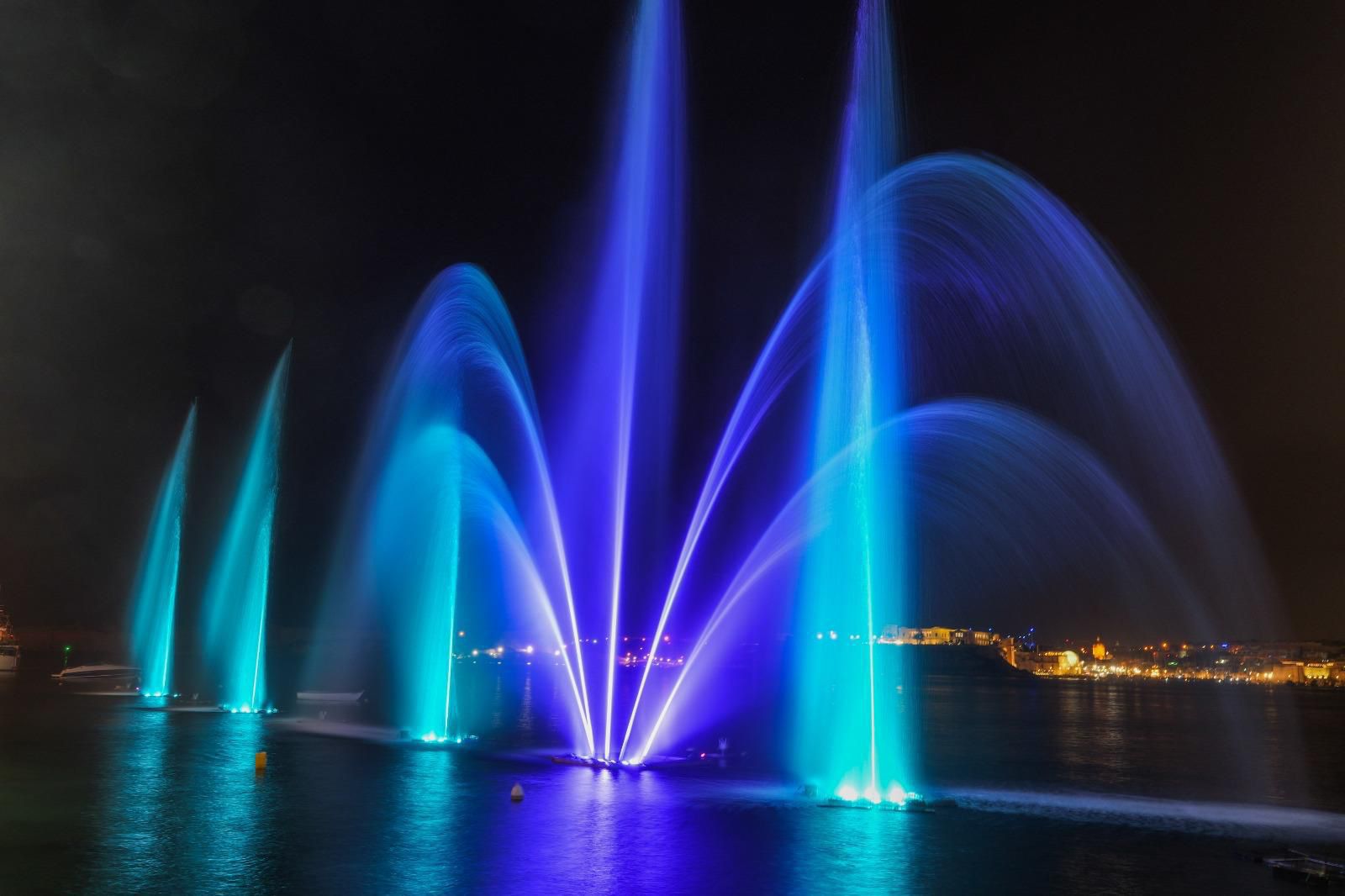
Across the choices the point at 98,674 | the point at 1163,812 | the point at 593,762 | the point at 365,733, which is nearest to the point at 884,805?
the point at 1163,812

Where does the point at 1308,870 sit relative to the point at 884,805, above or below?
below

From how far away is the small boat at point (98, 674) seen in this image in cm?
7206

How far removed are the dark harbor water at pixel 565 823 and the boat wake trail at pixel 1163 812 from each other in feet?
0.39

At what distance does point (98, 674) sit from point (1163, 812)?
8073 cm

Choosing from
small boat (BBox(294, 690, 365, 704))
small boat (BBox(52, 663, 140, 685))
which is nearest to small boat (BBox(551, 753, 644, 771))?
small boat (BBox(294, 690, 365, 704))

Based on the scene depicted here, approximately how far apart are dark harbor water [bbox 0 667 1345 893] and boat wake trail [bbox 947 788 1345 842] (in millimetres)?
120

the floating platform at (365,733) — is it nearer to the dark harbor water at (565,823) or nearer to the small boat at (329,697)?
the dark harbor water at (565,823)

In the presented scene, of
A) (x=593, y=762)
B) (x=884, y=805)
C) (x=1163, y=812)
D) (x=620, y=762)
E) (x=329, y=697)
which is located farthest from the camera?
(x=329, y=697)

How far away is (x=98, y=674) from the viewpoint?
78.5 m

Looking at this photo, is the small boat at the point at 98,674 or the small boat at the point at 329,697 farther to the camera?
the small boat at the point at 98,674

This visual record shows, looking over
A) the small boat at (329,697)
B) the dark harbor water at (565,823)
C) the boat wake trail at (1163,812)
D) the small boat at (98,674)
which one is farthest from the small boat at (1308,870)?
the small boat at (98,674)

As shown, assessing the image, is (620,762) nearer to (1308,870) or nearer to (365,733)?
(365,733)

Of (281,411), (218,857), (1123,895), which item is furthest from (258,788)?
(281,411)

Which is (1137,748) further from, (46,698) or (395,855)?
(46,698)
